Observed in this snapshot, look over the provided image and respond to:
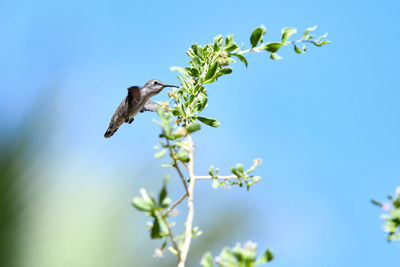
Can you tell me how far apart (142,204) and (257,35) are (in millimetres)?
641

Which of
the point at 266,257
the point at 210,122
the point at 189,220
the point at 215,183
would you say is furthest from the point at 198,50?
the point at 266,257

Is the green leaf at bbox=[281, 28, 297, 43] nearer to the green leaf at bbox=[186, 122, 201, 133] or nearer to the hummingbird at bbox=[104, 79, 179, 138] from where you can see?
the green leaf at bbox=[186, 122, 201, 133]

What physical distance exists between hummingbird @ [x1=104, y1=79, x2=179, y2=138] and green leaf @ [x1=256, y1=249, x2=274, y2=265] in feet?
3.88

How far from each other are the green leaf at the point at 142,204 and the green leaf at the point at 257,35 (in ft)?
2.04

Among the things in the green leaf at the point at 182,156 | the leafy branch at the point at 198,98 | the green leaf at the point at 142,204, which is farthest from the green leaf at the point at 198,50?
the green leaf at the point at 142,204

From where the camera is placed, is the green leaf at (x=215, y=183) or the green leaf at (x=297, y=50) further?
the green leaf at (x=297, y=50)

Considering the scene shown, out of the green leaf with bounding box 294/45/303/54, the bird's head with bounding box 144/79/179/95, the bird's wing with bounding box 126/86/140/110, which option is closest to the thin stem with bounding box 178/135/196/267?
the green leaf with bounding box 294/45/303/54

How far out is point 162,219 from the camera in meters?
0.81

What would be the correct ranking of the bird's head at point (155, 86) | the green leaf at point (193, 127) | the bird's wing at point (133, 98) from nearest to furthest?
the green leaf at point (193, 127), the bird's wing at point (133, 98), the bird's head at point (155, 86)

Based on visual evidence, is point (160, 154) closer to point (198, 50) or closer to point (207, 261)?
point (207, 261)

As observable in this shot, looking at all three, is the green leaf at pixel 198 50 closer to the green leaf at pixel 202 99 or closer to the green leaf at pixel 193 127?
the green leaf at pixel 202 99

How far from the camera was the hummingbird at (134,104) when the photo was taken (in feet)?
6.35

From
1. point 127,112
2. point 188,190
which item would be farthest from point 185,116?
point 127,112

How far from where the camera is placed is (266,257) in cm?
77
